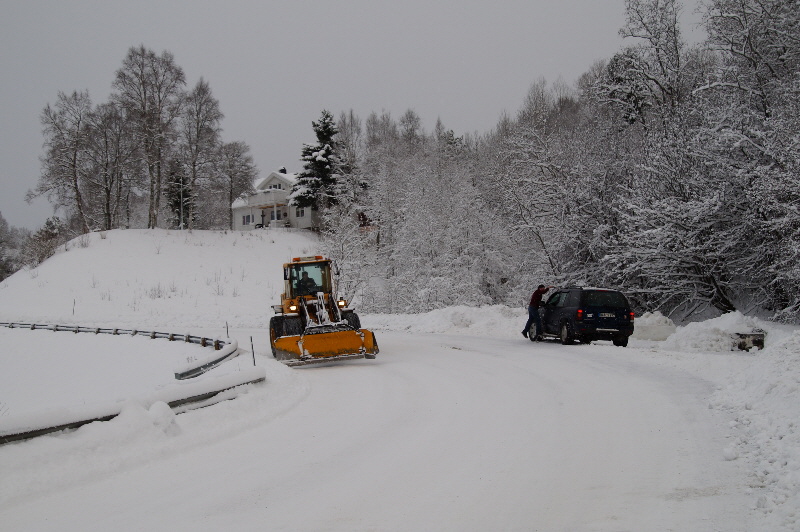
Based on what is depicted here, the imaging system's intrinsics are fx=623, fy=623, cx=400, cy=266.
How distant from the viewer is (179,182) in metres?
61.0

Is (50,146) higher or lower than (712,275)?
higher

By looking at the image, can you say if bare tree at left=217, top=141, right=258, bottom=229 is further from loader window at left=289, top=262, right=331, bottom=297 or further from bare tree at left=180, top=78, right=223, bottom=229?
loader window at left=289, top=262, right=331, bottom=297

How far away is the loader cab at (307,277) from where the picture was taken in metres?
17.8

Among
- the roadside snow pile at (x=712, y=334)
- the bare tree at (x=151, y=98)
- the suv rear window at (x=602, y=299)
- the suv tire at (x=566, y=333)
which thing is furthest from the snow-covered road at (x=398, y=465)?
the bare tree at (x=151, y=98)

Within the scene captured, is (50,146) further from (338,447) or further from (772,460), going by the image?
(772,460)

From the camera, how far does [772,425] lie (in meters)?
6.96

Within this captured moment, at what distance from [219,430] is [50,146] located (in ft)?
175

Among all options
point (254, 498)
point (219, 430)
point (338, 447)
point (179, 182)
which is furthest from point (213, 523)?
Answer: point (179, 182)

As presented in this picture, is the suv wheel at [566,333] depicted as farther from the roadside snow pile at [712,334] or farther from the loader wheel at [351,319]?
the loader wheel at [351,319]

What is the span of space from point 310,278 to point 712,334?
10.9 metres

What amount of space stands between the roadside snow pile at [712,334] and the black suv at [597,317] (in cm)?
124

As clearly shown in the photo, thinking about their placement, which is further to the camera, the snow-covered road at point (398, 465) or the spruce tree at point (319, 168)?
the spruce tree at point (319, 168)

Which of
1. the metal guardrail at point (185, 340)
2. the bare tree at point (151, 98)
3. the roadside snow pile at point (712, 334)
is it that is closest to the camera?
the metal guardrail at point (185, 340)

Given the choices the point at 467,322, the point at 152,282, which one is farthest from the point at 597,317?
the point at 152,282
